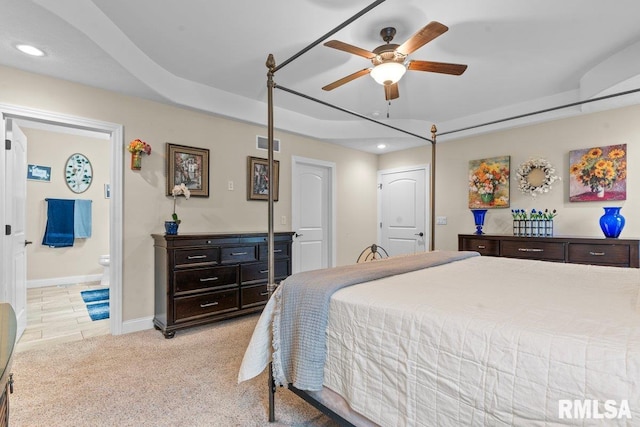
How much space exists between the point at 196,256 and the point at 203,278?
237 millimetres

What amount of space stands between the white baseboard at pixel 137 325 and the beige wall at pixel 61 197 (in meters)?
3.13

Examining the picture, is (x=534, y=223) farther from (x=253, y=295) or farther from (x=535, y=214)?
(x=253, y=295)

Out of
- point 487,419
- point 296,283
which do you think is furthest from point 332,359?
point 487,419

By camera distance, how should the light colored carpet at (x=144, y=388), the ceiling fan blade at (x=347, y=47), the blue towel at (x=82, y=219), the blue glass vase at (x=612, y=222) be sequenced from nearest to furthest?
1. the light colored carpet at (x=144, y=388)
2. the ceiling fan blade at (x=347, y=47)
3. the blue glass vase at (x=612, y=222)
4. the blue towel at (x=82, y=219)

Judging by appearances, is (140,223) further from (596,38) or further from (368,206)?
(596,38)

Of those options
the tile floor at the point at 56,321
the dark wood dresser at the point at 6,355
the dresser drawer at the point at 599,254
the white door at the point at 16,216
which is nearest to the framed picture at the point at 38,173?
the tile floor at the point at 56,321

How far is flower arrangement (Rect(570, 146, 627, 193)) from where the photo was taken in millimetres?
3398

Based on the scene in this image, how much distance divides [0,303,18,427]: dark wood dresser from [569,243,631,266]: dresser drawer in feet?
13.8

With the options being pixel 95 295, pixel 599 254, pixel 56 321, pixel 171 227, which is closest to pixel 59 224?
pixel 95 295

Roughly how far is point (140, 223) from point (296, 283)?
2427 millimetres

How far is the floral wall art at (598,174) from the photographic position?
11.1 ft

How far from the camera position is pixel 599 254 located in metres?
3.15

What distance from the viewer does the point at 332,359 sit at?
1.41 meters

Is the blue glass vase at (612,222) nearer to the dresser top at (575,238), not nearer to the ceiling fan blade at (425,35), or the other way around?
the dresser top at (575,238)
